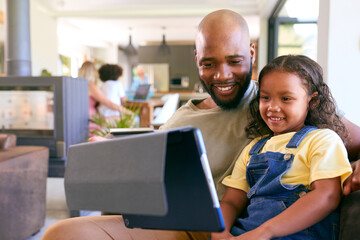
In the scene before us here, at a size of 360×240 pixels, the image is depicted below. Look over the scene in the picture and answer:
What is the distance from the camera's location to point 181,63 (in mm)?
12250

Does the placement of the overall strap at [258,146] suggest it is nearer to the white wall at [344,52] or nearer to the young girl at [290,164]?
the young girl at [290,164]

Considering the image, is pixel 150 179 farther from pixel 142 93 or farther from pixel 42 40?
pixel 42 40

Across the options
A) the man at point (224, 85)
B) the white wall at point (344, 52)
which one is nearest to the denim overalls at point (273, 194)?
the man at point (224, 85)

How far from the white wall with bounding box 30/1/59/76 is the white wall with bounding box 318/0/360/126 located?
18.6ft

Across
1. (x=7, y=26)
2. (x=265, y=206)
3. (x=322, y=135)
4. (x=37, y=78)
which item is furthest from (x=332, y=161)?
(x=7, y=26)

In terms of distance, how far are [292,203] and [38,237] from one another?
6.54ft

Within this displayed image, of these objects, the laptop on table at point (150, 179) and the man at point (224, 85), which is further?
the man at point (224, 85)

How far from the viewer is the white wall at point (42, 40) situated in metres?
6.55

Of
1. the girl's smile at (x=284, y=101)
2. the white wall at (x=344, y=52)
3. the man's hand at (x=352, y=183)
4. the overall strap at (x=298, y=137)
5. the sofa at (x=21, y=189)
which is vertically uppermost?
the white wall at (x=344, y=52)

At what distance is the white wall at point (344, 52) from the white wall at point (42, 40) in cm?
568

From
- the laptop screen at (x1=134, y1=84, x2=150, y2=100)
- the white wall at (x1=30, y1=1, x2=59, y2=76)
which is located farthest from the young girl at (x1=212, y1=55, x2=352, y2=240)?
the white wall at (x1=30, y1=1, x2=59, y2=76)

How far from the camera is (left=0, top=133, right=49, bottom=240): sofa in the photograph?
2.08m

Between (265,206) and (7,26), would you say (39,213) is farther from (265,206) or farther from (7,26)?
(7,26)

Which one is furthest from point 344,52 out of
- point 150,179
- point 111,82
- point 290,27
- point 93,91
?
point 290,27
